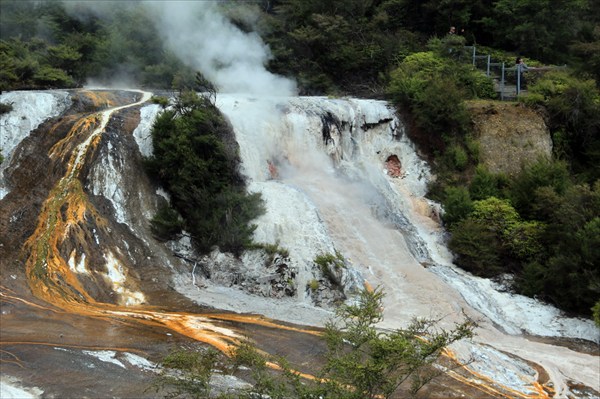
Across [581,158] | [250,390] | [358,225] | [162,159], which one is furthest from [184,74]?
[250,390]

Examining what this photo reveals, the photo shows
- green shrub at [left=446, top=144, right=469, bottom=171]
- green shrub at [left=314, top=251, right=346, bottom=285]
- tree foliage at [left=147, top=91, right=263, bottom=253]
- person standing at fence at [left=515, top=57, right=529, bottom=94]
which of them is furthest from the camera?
person standing at fence at [left=515, top=57, right=529, bottom=94]

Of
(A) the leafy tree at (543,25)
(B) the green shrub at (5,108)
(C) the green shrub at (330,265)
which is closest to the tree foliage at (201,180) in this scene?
(C) the green shrub at (330,265)

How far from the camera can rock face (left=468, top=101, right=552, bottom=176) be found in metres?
20.5

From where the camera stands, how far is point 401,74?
2284cm

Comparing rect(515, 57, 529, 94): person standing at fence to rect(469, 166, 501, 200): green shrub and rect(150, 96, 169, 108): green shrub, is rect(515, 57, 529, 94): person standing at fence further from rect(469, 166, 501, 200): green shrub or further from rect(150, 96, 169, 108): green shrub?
rect(150, 96, 169, 108): green shrub

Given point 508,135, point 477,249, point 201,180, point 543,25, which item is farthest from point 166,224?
point 543,25

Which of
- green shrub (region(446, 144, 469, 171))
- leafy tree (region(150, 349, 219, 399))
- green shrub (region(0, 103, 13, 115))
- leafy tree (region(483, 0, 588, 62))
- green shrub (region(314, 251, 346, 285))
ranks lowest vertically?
green shrub (region(314, 251, 346, 285))

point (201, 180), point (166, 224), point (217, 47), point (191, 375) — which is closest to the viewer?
point (191, 375)

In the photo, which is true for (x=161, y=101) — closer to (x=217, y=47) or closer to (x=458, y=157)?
(x=217, y=47)

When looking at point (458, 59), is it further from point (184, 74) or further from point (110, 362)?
point (110, 362)

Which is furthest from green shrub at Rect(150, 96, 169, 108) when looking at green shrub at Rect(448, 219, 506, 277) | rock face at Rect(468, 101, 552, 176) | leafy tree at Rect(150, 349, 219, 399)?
leafy tree at Rect(150, 349, 219, 399)

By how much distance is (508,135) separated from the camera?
2108 centimetres

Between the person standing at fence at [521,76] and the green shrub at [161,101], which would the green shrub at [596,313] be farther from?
the green shrub at [161,101]

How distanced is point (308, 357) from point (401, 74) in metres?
15.8
